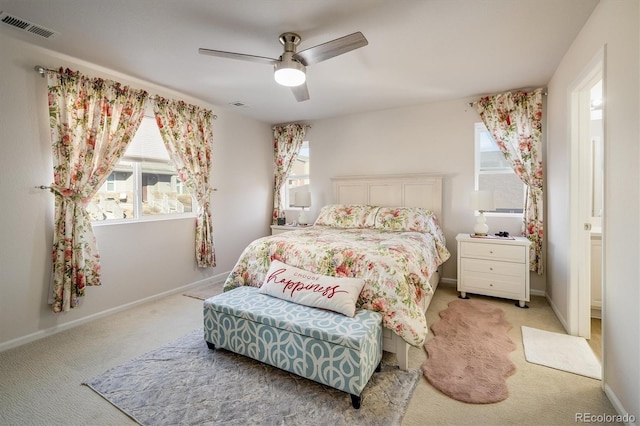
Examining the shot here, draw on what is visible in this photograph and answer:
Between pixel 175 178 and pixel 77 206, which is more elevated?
pixel 175 178

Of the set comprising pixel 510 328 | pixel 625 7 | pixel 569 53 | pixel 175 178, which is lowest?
pixel 510 328

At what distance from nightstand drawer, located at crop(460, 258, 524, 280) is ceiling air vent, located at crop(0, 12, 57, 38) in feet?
14.4

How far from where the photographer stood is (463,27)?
7.31 ft

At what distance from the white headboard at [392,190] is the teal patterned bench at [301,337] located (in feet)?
7.97

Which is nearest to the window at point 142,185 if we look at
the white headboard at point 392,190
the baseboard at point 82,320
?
the baseboard at point 82,320

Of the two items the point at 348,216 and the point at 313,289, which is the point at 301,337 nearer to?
the point at 313,289

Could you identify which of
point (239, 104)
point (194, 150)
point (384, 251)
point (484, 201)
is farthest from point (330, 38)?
point (484, 201)

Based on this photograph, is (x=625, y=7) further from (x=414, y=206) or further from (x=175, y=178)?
(x=175, y=178)

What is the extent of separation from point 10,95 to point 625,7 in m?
4.22

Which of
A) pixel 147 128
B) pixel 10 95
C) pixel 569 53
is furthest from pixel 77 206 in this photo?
pixel 569 53

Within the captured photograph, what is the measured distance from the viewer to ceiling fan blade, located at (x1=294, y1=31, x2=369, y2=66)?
1.92 m

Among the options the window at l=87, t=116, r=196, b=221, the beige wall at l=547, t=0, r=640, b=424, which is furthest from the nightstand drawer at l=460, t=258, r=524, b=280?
the window at l=87, t=116, r=196, b=221

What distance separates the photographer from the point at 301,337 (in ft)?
6.15

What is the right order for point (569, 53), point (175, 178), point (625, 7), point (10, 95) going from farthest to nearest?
point (175, 178) → point (569, 53) → point (10, 95) → point (625, 7)
